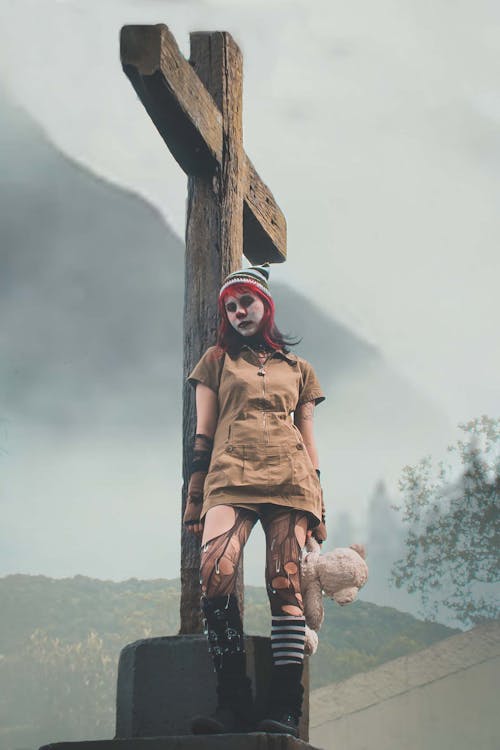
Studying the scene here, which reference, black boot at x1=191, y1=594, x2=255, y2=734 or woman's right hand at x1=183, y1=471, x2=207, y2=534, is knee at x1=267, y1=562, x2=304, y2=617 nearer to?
black boot at x1=191, y1=594, x2=255, y2=734

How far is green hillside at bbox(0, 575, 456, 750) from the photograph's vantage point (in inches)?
1099

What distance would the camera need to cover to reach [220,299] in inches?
176

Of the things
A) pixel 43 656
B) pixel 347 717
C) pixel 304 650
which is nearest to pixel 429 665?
pixel 347 717

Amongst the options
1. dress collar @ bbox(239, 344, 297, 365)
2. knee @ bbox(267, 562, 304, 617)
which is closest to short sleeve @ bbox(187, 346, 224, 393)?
dress collar @ bbox(239, 344, 297, 365)

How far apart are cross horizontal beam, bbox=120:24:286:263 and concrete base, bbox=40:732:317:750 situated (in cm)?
276

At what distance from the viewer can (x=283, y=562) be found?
3.90m

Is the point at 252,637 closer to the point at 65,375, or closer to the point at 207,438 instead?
the point at 207,438

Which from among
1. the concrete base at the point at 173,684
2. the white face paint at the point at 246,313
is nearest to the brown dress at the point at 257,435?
the white face paint at the point at 246,313

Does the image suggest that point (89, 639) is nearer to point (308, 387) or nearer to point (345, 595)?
point (345, 595)

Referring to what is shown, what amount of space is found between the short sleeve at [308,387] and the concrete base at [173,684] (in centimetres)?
110

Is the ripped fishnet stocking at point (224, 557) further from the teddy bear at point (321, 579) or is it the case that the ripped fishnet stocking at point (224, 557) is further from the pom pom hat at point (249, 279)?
the pom pom hat at point (249, 279)

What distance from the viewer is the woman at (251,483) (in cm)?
371

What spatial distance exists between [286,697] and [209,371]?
4.64 ft

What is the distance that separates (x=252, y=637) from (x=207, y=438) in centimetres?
83
